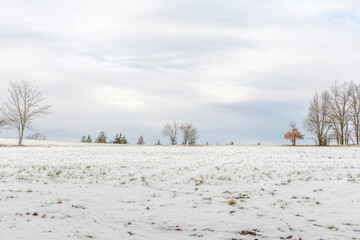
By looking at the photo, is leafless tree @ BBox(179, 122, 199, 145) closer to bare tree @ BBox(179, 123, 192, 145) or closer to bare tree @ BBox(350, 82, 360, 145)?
bare tree @ BBox(179, 123, 192, 145)

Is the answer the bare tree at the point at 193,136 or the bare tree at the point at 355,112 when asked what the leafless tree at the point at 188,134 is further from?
the bare tree at the point at 355,112

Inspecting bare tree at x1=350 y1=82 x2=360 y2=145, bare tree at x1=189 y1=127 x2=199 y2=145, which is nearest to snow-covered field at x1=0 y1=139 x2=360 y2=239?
bare tree at x1=350 y1=82 x2=360 y2=145

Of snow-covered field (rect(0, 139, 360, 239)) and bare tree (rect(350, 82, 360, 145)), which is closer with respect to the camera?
snow-covered field (rect(0, 139, 360, 239))

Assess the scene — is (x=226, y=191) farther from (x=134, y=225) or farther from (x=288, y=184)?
(x=134, y=225)

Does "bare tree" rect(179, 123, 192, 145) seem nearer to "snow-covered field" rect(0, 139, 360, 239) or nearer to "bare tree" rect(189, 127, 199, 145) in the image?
"bare tree" rect(189, 127, 199, 145)

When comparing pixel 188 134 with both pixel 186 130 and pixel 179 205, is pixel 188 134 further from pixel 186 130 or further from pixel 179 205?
pixel 179 205

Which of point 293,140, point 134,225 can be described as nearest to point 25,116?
point 134,225

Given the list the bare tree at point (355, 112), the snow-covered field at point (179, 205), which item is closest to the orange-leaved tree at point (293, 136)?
the bare tree at point (355, 112)

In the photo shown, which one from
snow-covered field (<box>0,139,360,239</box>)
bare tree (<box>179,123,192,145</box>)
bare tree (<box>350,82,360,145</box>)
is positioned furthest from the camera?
bare tree (<box>179,123,192,145</box>)

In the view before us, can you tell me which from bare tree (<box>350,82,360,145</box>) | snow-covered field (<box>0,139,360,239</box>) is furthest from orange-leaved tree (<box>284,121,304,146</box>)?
snow-covered field (<box>0,139,360,239</box>)

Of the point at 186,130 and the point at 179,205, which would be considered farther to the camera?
the point at 186,130

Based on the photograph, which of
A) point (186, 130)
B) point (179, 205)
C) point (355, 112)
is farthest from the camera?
point (186, 130)

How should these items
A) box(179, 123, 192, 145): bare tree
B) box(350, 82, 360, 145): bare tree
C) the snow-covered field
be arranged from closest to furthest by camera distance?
the snow-covered field < box(350, 82, 360, 145): bare tree < box(179, 123, 192, 145): bare tree

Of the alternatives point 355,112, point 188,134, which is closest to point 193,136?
point 188,134
